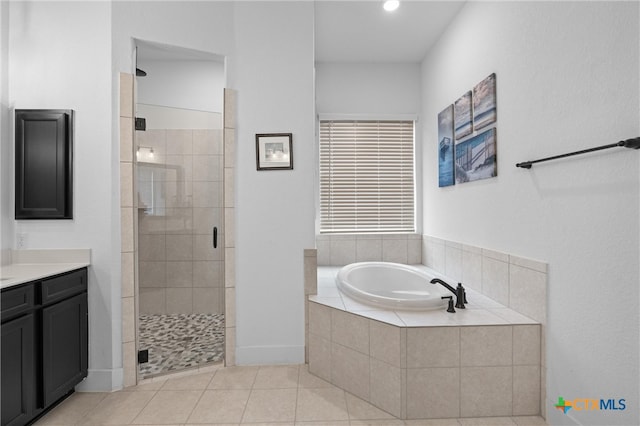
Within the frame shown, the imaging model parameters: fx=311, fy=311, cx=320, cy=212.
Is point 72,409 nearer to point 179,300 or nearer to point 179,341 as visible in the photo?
point 179,341

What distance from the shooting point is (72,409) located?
6.25 ft

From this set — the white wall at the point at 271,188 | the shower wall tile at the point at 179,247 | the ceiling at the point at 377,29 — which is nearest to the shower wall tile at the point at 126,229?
the shower wall tile at the point at 179,247

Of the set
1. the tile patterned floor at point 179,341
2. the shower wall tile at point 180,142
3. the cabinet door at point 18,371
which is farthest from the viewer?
the shower wall tile at point 180,142

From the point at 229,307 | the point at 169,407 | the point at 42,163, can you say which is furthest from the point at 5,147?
the point at 169,407

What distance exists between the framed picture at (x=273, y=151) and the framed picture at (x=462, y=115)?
1.51m

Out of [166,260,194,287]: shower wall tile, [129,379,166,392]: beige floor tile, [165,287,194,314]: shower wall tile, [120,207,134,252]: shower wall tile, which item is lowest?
[129,379,166,392]: beige floor tile

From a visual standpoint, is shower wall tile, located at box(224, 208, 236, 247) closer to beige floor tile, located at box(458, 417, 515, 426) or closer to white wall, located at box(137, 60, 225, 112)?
→ white wall, located at box(137, 60, 225, 112)

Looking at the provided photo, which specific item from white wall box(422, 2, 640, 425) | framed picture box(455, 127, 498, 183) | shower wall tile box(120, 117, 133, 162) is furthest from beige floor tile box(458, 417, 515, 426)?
shower wall tile box(120, 117, 133, 162)

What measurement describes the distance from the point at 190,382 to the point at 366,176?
270cm

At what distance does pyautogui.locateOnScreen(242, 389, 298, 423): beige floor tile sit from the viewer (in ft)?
5.93

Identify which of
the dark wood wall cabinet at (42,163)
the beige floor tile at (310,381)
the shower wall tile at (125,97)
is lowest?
the beige floor tile at (310,381)

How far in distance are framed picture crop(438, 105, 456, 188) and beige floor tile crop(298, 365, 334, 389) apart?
6.75ft

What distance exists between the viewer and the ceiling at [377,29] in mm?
2730

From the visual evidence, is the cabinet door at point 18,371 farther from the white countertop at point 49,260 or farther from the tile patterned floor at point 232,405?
the white countertop at point 49,260
